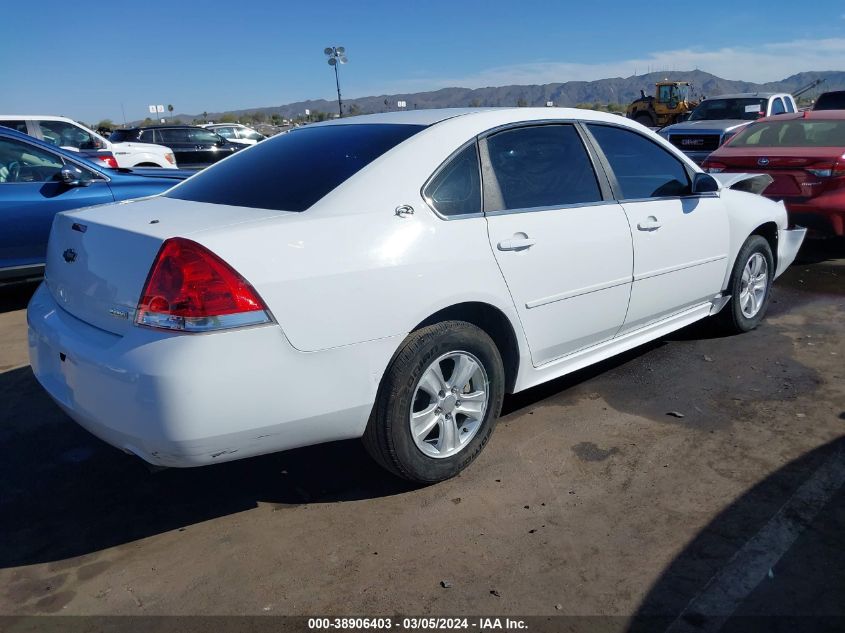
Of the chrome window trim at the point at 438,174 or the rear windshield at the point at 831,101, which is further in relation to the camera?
the rear windshield at the point at 831,101

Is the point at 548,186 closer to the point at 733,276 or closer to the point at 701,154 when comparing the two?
the point at 733,276

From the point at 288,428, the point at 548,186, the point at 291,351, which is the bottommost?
the point at 288,428

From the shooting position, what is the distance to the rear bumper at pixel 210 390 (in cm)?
244

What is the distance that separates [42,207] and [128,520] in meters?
4.26

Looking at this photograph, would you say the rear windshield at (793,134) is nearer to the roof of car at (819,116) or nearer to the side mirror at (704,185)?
the roof of car at (819,116)

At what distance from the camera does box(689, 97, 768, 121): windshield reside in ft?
46.9

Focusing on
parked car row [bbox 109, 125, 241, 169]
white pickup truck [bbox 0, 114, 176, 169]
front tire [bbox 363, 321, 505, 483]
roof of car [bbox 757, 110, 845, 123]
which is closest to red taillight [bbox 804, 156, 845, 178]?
roof of car [bbox 757, 110, 845, 123]

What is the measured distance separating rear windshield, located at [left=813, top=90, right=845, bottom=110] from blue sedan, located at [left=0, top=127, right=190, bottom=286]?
14506 mm

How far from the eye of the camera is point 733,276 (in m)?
4.82

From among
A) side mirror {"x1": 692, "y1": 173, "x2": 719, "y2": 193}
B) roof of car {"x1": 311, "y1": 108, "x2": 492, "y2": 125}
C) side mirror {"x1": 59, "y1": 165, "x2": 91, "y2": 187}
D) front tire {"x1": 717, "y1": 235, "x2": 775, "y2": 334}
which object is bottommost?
front tire {"x1": 717, "y1": 235, "x2": 775, "y2": 334}

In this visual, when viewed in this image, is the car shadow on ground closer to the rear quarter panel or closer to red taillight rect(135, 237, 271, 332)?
the rear quarter panel

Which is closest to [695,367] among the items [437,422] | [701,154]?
[437,422]

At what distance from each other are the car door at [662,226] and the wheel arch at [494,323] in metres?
0.92

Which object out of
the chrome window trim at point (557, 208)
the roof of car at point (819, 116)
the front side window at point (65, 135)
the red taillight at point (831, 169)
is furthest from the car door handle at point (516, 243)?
the front side window at point (65, 135)
